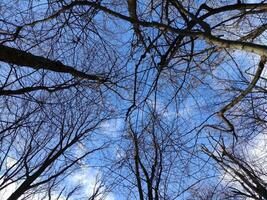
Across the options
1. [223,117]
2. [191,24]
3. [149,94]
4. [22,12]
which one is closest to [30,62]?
[22,12]

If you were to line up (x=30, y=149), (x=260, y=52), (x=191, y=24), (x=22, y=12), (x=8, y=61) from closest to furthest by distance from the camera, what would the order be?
(x=260, y=52), (x=191, y=24), (x=22, y=12), (x=8, y=61), (x=30, y=149)

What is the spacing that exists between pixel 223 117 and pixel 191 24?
1.52m

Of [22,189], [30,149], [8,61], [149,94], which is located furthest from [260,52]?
[30,149]

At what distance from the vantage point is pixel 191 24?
13.5 feet

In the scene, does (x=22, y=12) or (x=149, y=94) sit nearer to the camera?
(x=149, y=94)

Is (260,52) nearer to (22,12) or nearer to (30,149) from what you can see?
(22,12)

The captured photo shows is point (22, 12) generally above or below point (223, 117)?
above

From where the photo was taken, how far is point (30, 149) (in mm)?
6863

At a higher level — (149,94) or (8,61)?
(8,61)

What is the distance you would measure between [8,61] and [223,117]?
3.02m

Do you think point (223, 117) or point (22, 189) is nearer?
point (223, 117)

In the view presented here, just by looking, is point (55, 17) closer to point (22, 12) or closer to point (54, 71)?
point (22, 12)

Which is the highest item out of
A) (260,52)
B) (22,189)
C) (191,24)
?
(191,24)

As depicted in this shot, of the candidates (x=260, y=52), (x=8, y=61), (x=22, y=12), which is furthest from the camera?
(x=8, y=61)
